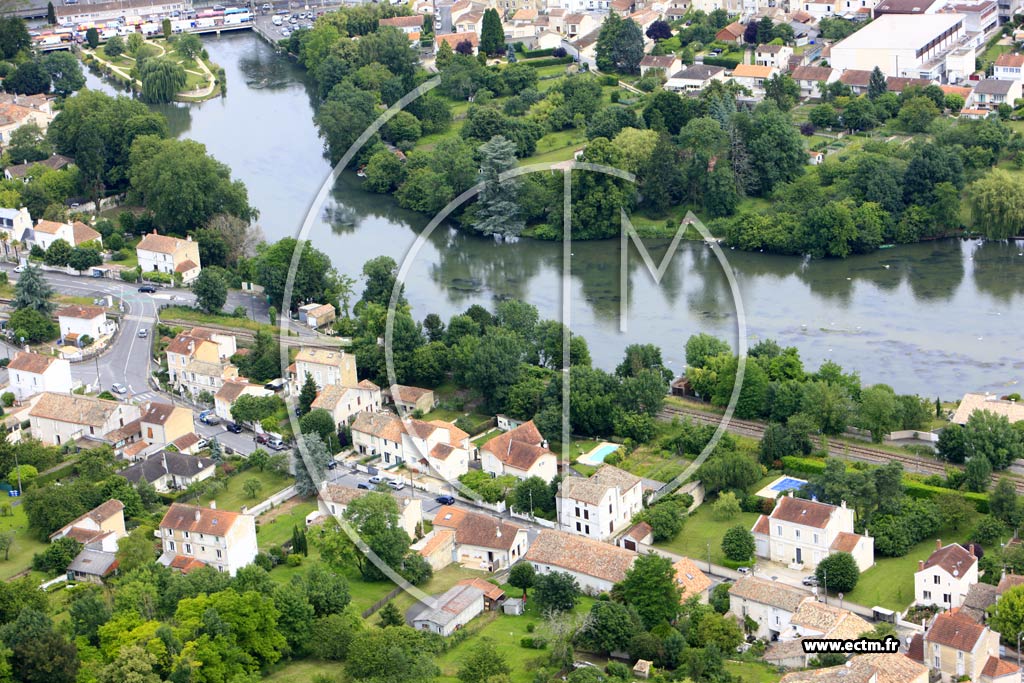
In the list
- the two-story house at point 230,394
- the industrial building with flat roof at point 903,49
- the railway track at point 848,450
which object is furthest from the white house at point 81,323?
the industrial building with flat roof at point 903,49

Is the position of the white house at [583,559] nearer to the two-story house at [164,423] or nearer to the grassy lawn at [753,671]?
the grassy lawn at [753,671]

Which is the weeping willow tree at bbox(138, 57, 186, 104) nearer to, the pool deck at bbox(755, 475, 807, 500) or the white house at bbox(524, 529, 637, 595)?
the pool deck at bbox(755, 475, 807, 500)

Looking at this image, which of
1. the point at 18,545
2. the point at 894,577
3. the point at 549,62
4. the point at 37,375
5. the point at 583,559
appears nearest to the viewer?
the point at 894,577

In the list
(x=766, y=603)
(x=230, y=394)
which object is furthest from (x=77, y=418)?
(x=766, y=603)

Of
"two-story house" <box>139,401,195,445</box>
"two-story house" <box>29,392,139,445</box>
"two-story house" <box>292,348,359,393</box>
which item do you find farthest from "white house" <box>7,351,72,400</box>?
"two-story house" <box>292,348,359,393</box>

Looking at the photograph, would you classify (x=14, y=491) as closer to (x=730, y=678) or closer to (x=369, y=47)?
(x=730, y=678)

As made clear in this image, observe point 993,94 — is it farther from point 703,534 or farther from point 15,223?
point 15,223
